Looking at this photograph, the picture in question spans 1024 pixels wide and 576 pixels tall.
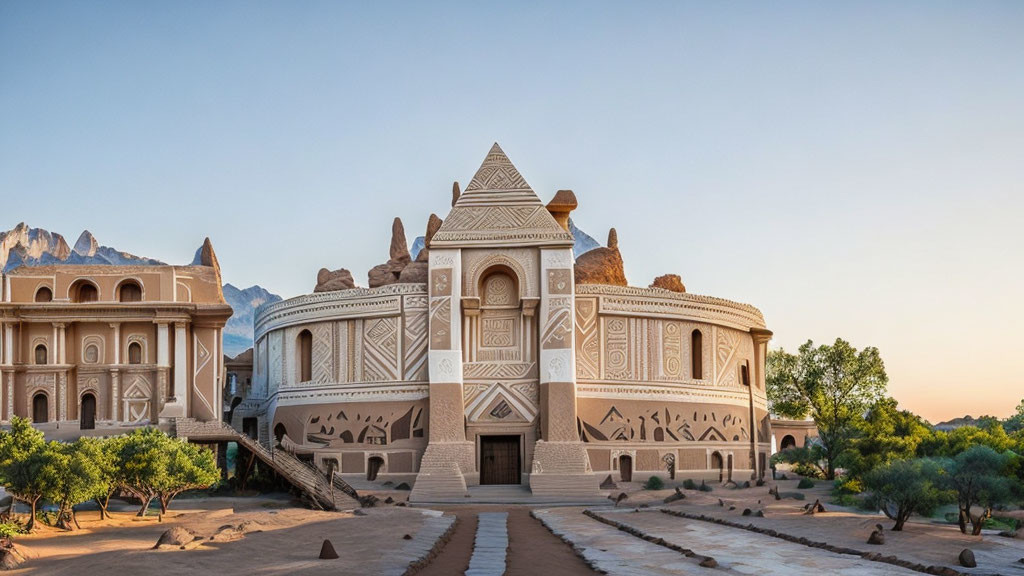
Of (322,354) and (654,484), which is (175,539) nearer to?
(322,354)

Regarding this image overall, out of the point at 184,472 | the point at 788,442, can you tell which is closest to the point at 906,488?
the point at 184,472

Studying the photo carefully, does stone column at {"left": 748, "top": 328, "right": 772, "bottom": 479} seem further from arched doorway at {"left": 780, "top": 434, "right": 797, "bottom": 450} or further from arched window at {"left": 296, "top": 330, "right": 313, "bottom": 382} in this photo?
arched window at {"left": 296, "top": 330, "right": 313, "bottom": 382}

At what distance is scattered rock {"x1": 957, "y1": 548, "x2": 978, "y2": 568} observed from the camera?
2072 centimetres

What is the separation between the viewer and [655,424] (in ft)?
155

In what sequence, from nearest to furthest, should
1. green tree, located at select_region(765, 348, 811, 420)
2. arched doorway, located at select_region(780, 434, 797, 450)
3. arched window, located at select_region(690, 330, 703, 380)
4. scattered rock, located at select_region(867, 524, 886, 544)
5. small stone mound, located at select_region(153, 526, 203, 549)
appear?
small stone mound, located at select_region(153, 526, 203, 549) < scattered rock, located at select_region(867, 524, 886, 544) < arched window, located at select_region(690, 330, 703, 380) < green tree, located at select_region(765, 348, 811, 420) < arched doorway, located at select_region(780, 434, 797, 450)

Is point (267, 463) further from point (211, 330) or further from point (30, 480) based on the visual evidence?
point (30, 480)

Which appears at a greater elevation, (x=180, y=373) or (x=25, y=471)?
(x=180, y=373)

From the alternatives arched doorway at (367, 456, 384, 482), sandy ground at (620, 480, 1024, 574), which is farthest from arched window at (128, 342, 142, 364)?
sandy ground at (620, 480, 1024, 574)

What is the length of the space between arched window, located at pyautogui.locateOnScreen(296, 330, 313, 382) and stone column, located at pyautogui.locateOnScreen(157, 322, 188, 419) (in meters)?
9.55

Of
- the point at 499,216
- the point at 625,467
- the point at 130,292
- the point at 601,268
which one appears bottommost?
the point at 625,467

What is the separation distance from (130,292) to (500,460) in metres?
17.1

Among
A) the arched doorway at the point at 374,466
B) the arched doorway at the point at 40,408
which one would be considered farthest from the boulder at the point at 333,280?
the arched doorway at the point at 40,408

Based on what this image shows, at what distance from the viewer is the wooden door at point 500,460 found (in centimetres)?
4578

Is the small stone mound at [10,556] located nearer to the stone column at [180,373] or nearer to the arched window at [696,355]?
the stone column at [180,373]
